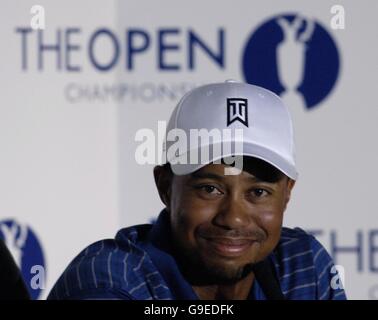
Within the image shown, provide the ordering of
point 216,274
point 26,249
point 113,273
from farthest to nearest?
point 26,249 → point 216,274 → point 113,273

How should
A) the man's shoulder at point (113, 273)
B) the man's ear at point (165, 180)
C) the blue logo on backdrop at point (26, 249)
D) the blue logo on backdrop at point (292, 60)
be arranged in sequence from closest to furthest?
1. the man's shoulder at point (113, 273)
2. the man's ear at point (165, 180)
3. the blue logo on backdrop at point (26, 249)
4. the blue logo on backdrop at point (292, 60)

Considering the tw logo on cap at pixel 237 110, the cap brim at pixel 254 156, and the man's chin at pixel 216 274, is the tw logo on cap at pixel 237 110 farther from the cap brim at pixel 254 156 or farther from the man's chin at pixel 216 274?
the man's chin at pixel 216 274

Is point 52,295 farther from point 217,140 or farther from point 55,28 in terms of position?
point 55,28

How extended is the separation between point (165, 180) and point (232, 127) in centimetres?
14

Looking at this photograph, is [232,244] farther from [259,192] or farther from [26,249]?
[26,249]

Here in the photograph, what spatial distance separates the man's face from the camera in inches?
59.2

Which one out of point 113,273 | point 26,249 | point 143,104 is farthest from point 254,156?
point 26,249

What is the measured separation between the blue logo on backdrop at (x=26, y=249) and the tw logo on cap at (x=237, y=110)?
656mm

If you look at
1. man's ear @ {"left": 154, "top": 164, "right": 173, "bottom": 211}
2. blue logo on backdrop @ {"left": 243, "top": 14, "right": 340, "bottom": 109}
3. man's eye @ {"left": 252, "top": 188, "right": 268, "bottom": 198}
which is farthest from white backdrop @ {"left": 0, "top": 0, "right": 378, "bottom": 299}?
man's eye @ {"left": 252, "top": 188, "right": 268, "bottom": 198}

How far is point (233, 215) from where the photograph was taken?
1515mm

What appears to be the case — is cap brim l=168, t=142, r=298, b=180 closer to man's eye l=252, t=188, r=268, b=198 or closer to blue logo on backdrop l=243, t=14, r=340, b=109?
man's eye l=252, t=188, r=268, b=198

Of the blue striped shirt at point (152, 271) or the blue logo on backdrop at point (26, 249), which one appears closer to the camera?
the blue striped shirt at point (152, 271)

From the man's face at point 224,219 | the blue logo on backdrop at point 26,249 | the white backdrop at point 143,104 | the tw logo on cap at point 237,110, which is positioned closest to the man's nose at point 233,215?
the man's face at point 224,219

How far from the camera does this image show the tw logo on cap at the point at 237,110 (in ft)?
4.99
